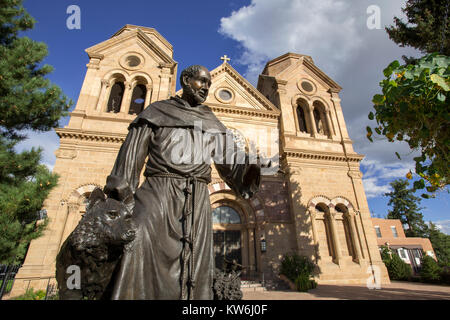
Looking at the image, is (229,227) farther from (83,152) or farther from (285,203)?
(83,152)

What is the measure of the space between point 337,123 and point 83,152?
1679 cm

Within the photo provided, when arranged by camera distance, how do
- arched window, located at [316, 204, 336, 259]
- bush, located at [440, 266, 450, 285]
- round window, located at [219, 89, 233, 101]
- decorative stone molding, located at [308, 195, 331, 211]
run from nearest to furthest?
1. arched window, located at [316, 204, 336, 259]
2. decorative stone molding, located at [308, 195, 331, 211]
3. bush, located at [440, 266, 450, 285]
4. round window, located at [219, 89, 233, 101]

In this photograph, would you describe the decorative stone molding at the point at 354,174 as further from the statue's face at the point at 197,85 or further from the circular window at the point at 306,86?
the statue's face at the point at 197,85

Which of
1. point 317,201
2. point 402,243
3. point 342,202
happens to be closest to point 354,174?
point 342,202

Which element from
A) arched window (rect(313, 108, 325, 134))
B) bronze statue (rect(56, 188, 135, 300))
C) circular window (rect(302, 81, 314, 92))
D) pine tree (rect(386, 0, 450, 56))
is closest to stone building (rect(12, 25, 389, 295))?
arched window (rect(313, 108, 325, 134))

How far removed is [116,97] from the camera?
15.7m

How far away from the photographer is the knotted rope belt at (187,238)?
5.93 feet

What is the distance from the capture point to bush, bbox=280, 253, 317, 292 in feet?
33.7

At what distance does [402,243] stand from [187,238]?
37.6 metres

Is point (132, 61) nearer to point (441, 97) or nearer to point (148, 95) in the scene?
point (148, 95)

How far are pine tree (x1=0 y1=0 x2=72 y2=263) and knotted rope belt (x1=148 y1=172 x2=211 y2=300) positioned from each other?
5783 millimetres

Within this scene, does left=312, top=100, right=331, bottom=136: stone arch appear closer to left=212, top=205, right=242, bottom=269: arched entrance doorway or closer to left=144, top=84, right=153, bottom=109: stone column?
left=212, top=205, right=242, bottom=269: arched entrance doorway

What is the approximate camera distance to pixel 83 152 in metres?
12.5
